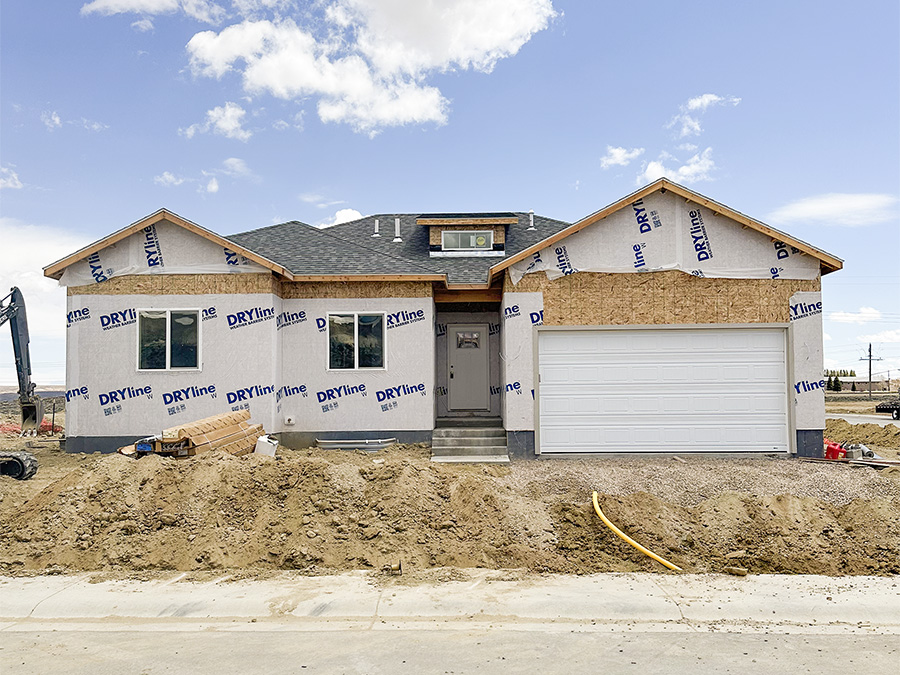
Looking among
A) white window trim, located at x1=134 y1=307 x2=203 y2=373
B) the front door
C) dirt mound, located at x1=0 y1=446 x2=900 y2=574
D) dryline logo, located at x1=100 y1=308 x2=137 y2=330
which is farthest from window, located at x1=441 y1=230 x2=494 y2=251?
dirt mound, located at x1=0 y1=446 x2=900 y2=574

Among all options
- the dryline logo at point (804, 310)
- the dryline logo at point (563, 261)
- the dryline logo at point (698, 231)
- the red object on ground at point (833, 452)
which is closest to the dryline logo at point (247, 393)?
the dryline logo at point (563, 261)

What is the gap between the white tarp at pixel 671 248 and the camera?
12.2 meters

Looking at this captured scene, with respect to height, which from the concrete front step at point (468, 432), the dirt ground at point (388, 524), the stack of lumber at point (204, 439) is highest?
the stack of lumber at point (204, 439)

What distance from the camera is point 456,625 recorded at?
5273 mm

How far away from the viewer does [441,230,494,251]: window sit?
17.1 metres

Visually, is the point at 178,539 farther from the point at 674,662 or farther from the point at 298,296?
the point at 298,296

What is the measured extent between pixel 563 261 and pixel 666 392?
10.7 ft

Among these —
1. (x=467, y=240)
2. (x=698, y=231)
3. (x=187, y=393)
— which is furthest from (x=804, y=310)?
(x=187, y=393)

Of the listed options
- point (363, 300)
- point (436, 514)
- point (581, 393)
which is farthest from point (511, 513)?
point (363, 300)

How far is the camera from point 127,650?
16.0 feet

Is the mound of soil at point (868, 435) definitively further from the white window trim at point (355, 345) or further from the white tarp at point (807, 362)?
the white window trim at point (355, 345)

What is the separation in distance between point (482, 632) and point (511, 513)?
2.55 m

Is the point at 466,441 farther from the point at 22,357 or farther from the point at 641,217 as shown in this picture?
the point at 22,357

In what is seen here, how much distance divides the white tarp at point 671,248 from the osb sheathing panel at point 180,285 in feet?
17.9
